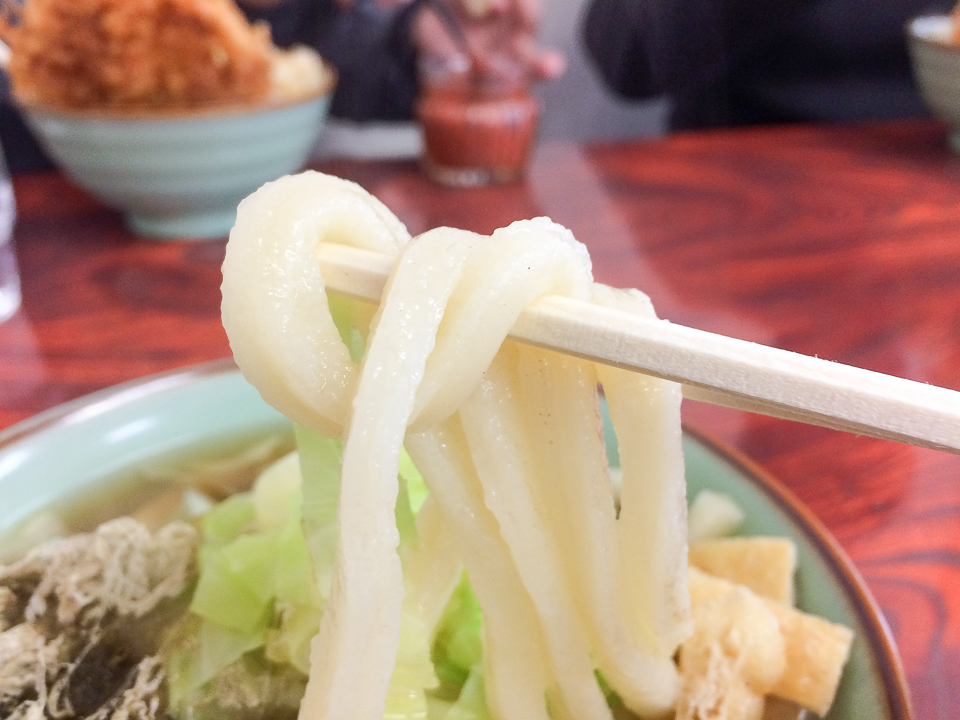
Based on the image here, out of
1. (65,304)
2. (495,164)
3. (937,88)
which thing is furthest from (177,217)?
(937,88)

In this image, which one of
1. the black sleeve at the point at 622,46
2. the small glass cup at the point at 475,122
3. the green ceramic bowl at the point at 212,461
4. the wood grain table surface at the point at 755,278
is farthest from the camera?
the black sleeve at the point at 622,46

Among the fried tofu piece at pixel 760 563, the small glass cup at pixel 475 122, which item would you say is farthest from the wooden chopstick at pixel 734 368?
the small glass cup at pixel 475 122

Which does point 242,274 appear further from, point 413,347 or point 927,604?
point 927,604

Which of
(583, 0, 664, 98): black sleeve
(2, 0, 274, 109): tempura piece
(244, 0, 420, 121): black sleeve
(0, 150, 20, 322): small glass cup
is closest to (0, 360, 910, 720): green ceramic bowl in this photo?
(0, 150, 20, 322): small glass cup

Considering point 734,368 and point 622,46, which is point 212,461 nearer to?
point 734,368

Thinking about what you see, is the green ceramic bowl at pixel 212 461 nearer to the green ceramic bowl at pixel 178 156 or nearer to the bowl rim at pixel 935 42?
the green ceramic bowl at pixel 178 156

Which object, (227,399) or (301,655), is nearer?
(301,655)
